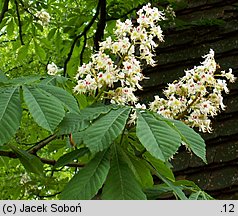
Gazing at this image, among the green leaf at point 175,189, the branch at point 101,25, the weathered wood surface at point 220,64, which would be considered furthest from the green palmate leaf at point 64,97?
the branch at point 101,25

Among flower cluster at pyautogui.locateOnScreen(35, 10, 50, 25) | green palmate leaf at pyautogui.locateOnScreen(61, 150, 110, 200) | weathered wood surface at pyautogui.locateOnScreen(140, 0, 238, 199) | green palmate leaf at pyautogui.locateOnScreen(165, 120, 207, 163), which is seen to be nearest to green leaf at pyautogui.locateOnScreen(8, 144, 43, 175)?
green palmate leaf at pyautogui.locateOnScreen(61, 150, 110, 200)

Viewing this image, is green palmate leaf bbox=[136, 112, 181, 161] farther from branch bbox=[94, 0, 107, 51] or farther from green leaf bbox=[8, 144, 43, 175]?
branch bbox=[94, 0, 107, 51]

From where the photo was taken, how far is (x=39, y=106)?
2.99 ft

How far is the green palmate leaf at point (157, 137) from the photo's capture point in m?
0.85

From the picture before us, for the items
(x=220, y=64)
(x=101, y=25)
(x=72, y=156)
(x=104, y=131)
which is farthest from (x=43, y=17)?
(x=104, y=131)

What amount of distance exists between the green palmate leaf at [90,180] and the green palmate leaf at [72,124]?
0.19 feet

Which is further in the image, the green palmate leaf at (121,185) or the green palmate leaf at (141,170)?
the green palmate leaf at (141,170)

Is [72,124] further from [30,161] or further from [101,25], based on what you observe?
[101,25]

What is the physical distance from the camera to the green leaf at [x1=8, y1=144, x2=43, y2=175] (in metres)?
1.12

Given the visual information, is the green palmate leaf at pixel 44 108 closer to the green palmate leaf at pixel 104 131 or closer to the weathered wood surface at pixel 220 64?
the green palmate leaf at pixel 104 131

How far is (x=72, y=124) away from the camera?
0.95m

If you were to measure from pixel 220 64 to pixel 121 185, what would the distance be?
1.12m

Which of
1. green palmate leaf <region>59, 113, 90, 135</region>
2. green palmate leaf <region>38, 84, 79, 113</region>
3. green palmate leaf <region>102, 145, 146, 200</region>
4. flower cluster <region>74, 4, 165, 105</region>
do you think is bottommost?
green palmate leaf <region>102, 145, 146, 200</region>

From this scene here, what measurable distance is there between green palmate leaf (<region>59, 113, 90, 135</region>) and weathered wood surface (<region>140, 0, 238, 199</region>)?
2.56 feet
